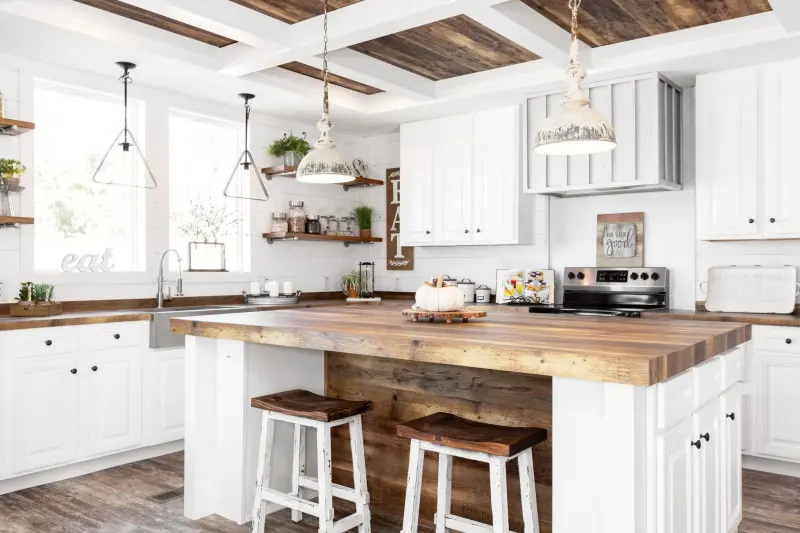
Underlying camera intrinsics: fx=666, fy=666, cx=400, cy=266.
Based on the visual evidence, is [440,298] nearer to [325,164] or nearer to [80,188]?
[325,164]

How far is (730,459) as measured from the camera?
8.69 feet

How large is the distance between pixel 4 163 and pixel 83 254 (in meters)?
0.83

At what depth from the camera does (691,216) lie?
4.61m

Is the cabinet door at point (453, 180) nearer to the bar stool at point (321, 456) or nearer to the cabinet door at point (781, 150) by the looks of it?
the cabinet door at point (781, 150)

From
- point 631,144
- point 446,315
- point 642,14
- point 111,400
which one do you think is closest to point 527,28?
point 642,14

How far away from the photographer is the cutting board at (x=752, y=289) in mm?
4113

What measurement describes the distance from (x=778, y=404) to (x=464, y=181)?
106 inches

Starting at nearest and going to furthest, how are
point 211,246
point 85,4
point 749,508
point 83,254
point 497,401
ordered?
point 497,401, point 749,508, point 85,4, point 83,254, point 211,246

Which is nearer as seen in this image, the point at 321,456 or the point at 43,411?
the point at 321,456

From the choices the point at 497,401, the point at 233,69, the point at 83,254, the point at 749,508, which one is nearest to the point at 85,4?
the point at 233,69

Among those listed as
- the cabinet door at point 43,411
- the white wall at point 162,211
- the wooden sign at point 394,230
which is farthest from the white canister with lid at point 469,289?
the cabinet door at point 43,411

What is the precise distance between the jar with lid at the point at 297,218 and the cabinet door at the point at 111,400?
5.99 ft

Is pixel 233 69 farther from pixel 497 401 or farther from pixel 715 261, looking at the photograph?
pixel 715 261

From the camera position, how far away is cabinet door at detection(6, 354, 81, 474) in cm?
350
